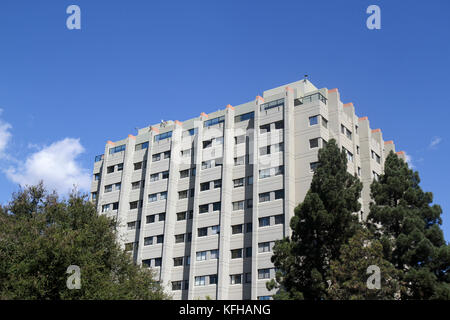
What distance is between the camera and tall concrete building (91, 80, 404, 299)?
5559cm

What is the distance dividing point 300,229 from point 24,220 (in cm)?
1962

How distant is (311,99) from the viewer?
60.1 m

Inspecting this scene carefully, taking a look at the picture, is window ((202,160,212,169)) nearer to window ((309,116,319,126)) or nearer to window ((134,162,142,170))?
window ((134,162,142,170))

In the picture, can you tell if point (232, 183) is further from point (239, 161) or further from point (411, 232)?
point (411, 232)

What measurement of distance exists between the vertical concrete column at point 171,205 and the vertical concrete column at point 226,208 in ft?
26.8

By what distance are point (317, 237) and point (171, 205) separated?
33237mm

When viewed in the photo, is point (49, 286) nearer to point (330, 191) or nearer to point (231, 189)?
point (330, 191)

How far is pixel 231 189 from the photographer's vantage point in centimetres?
6069

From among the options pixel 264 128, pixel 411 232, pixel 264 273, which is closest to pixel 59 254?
pixel 411 232

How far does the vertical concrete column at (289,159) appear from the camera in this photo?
53750 millimetres

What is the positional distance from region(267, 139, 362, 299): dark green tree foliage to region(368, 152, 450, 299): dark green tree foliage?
3.30m

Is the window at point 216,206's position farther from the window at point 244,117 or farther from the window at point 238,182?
the window at point 244,117

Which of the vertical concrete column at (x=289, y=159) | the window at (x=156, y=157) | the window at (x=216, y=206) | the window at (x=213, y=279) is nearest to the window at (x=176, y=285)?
the window at (x=213, y=279)

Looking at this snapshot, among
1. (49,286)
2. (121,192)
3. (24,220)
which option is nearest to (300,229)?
(49,286)
